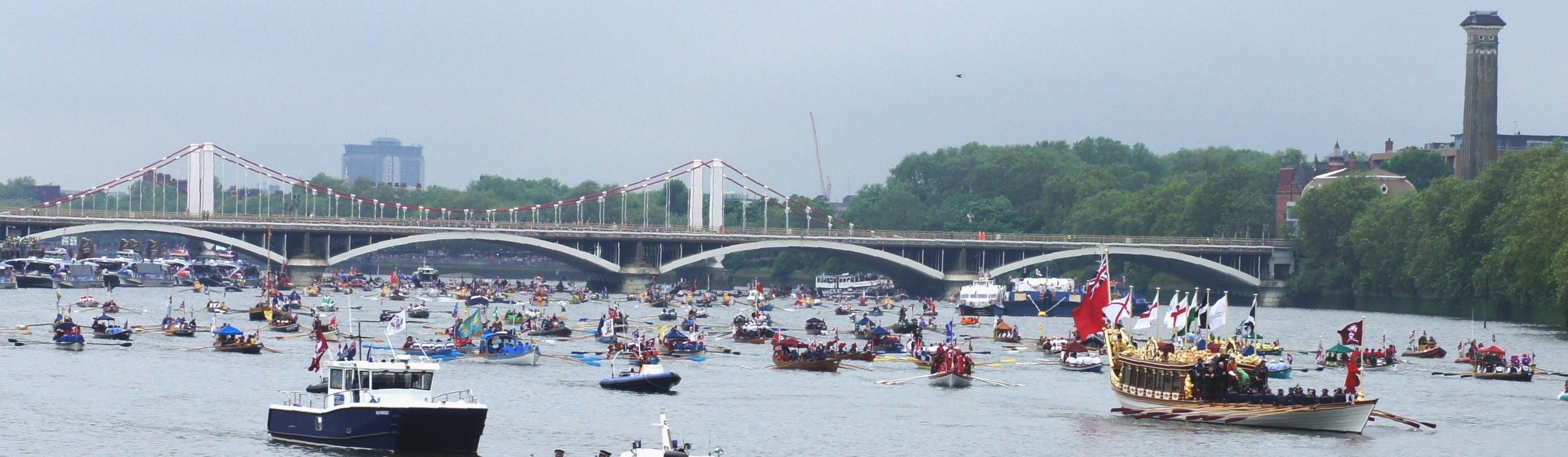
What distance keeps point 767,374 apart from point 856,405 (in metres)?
12.1

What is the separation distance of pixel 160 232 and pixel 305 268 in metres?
12.1

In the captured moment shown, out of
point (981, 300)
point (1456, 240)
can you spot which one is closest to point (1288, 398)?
point (981, 300)

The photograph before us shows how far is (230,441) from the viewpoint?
4759 centimetres

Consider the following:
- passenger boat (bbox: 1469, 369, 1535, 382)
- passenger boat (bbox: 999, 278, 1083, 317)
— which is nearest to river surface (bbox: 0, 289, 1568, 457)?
passenger boat (bbox: 1469, 369, 1535, 382)

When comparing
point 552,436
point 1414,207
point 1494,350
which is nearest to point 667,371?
point 552,436

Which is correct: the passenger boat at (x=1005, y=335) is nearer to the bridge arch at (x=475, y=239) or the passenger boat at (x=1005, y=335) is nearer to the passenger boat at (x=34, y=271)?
the bridge arch at (x=475, y=239)

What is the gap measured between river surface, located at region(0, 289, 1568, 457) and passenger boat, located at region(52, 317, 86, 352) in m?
0.76

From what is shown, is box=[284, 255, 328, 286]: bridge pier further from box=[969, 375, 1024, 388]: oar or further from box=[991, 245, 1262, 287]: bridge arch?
box=[969, 375, 1024, 388]: oar

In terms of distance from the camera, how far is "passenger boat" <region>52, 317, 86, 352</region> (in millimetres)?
76438

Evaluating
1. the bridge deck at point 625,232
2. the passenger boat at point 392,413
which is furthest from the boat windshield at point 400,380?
the bridge deck at point 625,232

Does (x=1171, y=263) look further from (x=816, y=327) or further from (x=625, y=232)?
(x=816, y=327)

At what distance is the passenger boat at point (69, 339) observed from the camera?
3009 inches

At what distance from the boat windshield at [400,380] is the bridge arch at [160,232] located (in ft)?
309

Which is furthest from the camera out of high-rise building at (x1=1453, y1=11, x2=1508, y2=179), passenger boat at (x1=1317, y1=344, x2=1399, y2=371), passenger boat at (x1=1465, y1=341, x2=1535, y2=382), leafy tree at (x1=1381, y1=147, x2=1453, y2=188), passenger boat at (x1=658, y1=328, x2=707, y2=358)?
leafy tree at (x1=1381, y1=147, x2=1453, y2=188)
